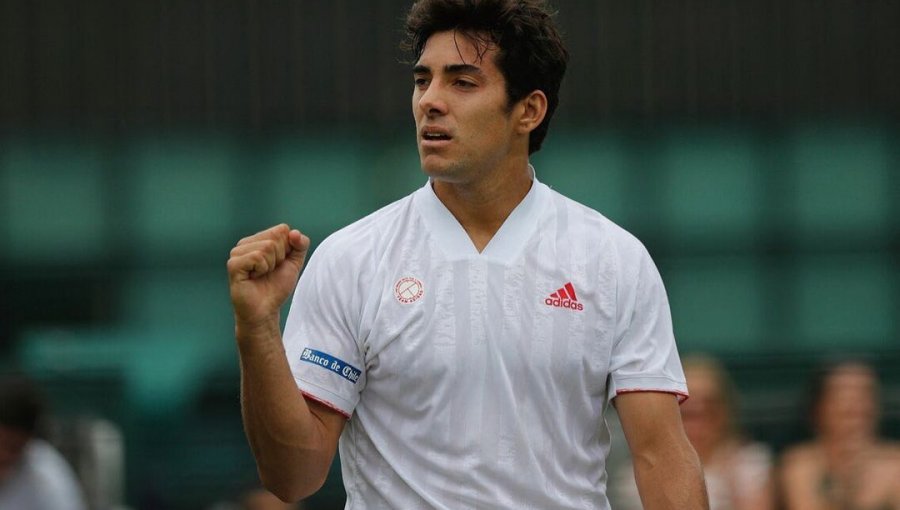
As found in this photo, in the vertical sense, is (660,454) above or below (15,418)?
above

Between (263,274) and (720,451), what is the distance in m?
3.74

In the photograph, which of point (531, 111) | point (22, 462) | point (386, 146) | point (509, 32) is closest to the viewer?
point (509, 32)

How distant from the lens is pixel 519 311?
4594 mm

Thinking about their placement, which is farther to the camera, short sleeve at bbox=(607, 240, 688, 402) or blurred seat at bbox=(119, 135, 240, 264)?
blurred seat at bbox=(119, 135, 240, 264)

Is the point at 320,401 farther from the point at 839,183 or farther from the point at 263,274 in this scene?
the point at 839,183

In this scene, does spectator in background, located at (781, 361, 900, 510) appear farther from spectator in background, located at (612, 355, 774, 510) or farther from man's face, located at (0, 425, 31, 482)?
man's face, located at (0, 425, 31, 482)

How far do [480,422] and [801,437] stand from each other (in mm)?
4577

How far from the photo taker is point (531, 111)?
4867 millimetres

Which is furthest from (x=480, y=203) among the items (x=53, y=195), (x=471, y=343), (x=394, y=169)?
(x=53, y=195)

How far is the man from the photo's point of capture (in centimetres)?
452

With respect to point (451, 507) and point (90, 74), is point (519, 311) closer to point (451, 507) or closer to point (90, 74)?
point (451, 507)

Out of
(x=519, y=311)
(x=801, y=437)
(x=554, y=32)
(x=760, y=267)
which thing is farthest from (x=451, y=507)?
(x=760, y=267)

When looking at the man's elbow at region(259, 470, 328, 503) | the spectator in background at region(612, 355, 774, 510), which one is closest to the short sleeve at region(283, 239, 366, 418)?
the man's elbow at region(259, 470, 328, 503)

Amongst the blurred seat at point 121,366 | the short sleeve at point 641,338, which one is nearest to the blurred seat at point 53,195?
the blurred seat at point 121,366
